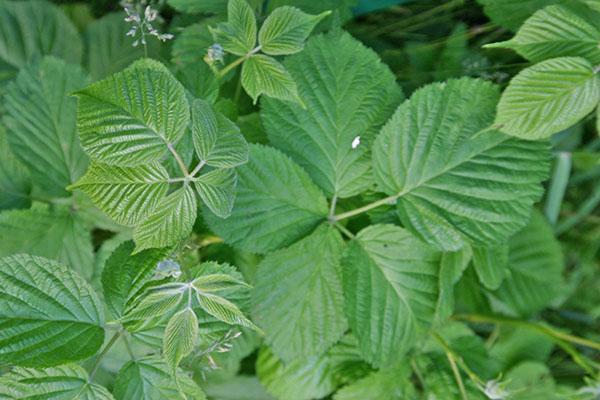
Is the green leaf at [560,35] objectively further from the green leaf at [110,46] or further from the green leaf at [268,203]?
the green leaf at [110,46]

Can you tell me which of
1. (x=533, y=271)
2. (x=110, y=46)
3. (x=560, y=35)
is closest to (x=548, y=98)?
(x=560, y=35)

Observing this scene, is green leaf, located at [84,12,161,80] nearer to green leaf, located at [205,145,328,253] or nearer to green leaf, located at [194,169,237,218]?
green leaf, located at [205,145,328,253]

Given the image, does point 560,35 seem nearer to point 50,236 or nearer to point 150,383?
point 150,383

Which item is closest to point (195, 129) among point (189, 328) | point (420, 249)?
point (189, 328)

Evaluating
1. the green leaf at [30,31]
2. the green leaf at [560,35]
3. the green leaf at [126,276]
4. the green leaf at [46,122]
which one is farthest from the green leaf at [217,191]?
the green leaf at [30,31]

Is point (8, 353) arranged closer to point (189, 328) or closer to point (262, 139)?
point (189, 328)

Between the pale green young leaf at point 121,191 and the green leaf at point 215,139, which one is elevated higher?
the green leaf at point 215,139
